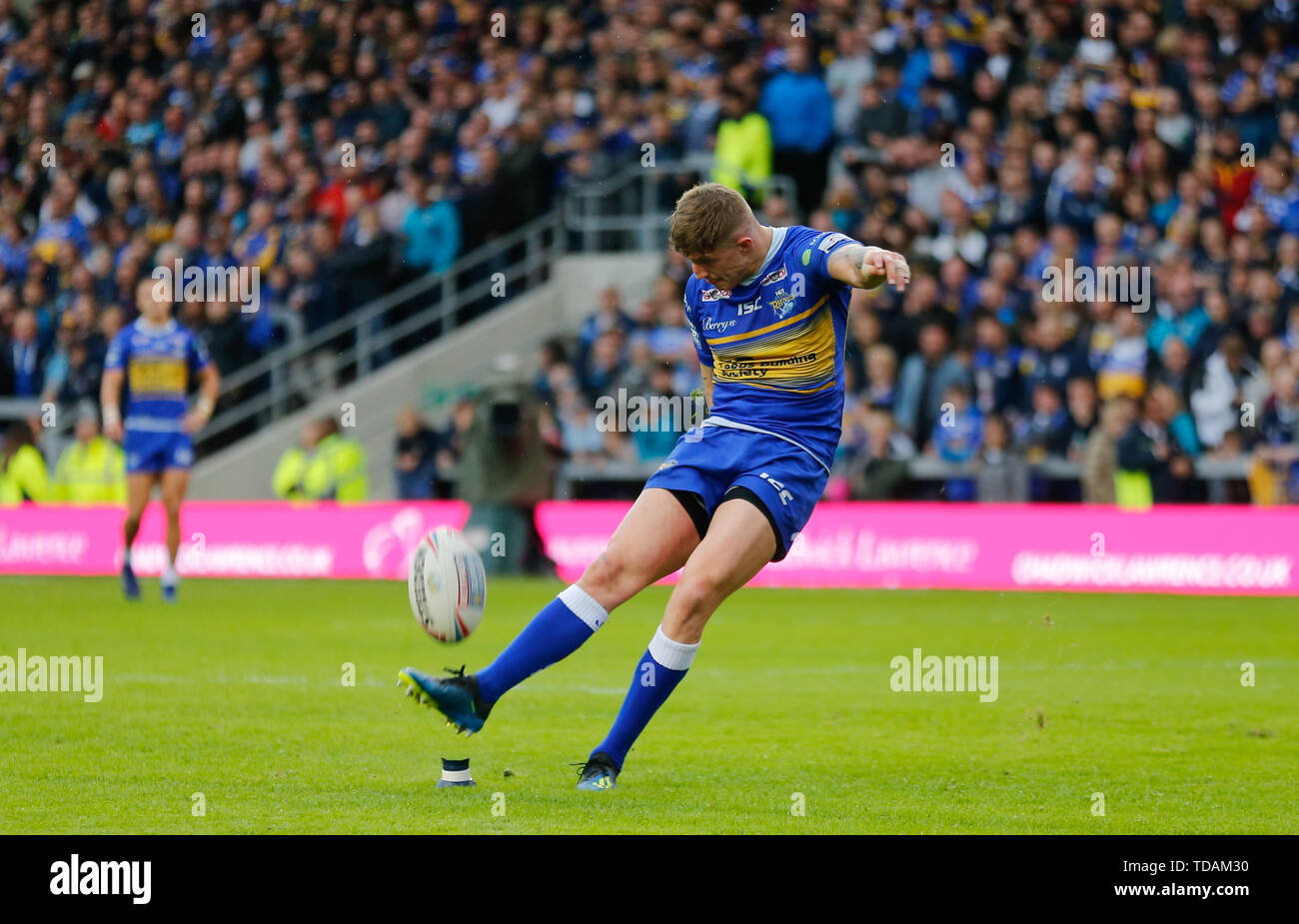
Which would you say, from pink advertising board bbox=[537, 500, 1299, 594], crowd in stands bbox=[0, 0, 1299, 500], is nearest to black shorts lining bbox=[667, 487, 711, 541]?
pink advertising board bbox=[537, 500, 1299, 594]

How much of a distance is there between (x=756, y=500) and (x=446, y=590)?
3.92 ft

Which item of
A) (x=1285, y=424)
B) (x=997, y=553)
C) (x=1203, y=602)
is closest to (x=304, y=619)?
(x=997, y=553)

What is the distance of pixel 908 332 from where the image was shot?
17.9m

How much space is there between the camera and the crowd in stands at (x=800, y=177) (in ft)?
55.4

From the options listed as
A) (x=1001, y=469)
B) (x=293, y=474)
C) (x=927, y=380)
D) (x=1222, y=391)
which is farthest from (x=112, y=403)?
(x=1222, y=391)

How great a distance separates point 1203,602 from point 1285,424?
6.55 feet

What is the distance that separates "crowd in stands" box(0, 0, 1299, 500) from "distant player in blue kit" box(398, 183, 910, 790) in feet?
32.3

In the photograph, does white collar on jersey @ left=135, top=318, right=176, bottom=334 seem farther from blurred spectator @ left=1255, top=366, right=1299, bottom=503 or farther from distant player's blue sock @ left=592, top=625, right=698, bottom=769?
distant player's blue sock @ left=592, top=625, right=698, bottom=769

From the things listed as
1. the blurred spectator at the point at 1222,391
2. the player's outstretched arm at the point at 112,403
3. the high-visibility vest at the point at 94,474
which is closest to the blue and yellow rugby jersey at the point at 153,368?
the player's outstretched arm at the point at 112,403

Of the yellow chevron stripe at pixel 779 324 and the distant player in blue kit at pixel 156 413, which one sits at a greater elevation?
the distant player in blue kit at pixel 156 413

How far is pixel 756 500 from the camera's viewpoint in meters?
6.72

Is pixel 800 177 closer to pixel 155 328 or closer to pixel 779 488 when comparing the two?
pixel 155 328

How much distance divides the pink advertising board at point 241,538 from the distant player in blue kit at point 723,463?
10.8m

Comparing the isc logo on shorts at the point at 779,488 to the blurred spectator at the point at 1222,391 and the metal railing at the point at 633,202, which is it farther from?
the metal railing at the point at 633,202
